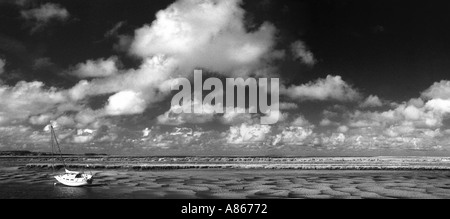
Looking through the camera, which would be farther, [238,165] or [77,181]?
[238,165]

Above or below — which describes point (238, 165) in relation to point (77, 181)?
below

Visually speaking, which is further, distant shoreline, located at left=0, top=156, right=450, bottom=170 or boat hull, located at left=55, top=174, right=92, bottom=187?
distant shoreline, located at left=0, top=156, right=450, bottom=170

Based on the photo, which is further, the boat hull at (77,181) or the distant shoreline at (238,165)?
the distant shoreline at (238,165)

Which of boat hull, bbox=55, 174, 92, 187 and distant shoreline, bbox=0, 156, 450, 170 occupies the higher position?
boat hull, bbox=55, 174, 92, 187

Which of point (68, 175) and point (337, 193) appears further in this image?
point (68, 175)

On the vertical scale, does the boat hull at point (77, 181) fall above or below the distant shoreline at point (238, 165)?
above
